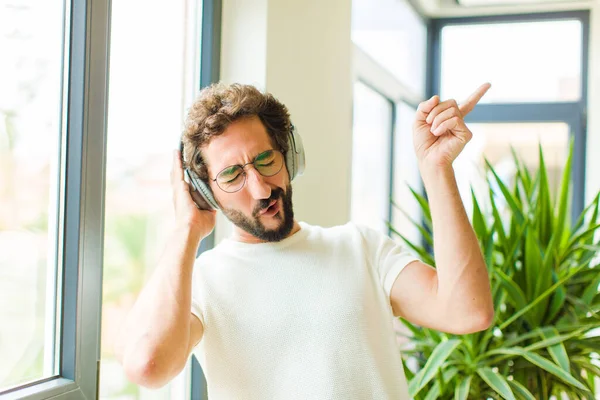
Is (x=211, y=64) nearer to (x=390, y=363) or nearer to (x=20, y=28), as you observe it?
(x=20, y=28)

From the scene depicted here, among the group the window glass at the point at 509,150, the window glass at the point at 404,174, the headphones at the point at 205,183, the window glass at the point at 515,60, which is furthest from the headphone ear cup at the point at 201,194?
the window glass at the point at 515,60

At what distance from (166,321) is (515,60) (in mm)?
4284

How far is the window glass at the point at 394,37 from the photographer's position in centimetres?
353

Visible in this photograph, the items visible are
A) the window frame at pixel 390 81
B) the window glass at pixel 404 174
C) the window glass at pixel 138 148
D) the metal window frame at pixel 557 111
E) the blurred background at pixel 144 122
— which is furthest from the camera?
the metal window frame at pixel 557 111

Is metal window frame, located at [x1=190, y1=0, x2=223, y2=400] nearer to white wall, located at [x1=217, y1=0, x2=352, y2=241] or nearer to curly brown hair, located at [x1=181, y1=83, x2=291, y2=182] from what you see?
white wall, located at [x1=217, y1=0, x2=352, y2=241]

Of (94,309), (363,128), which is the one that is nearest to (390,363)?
(94,309)

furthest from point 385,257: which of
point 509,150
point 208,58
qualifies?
point 509,150

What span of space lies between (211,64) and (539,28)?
3.54 m

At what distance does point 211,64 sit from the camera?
2160 mm

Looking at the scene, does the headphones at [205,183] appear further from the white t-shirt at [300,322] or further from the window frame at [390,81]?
the window frame at [390,81]

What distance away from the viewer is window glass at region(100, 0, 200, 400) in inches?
71.4

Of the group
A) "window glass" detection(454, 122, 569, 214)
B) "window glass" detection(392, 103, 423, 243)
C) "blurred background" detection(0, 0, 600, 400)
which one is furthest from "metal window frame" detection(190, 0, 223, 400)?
"window glass" detection(454, 122, 569, 214)

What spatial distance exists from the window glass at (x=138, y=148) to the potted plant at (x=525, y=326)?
A: 908 millimetres

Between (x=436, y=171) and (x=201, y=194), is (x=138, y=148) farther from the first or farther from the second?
(x=436, y=171)
